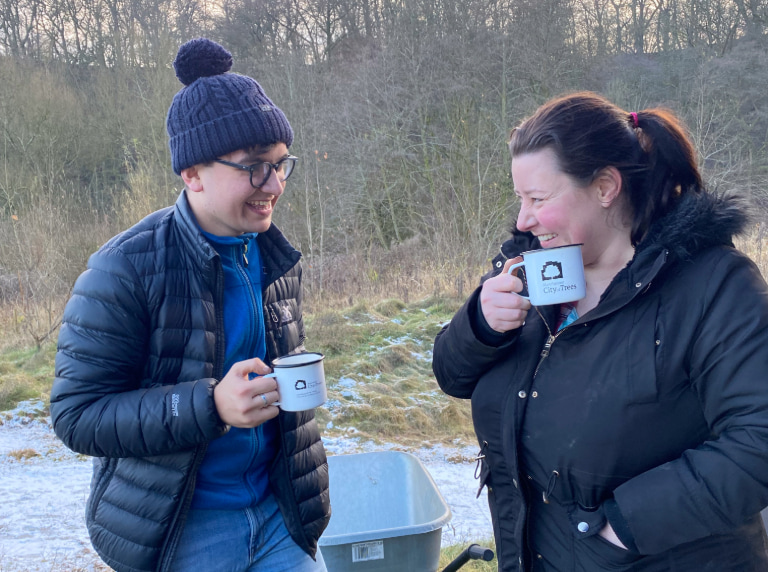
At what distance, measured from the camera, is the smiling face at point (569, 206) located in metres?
1.67

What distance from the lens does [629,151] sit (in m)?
1.69

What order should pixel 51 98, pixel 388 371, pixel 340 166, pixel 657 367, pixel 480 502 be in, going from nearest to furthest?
pixel 657 367
pixel 480 502
pixel 388 371
pixel 340 166
pixel 51 98

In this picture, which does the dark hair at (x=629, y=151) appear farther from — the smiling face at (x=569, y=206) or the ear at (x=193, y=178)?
the ear at (x=193, y=178)

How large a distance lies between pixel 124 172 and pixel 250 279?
64.6ft

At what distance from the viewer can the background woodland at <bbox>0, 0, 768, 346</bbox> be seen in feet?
37.4

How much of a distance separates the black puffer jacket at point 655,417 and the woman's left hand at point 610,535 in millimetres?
16

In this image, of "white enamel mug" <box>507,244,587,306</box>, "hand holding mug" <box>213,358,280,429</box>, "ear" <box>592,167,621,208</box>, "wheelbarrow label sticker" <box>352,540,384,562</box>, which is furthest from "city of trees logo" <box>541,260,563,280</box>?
"wheelbarrow label sticker" <box>352,540,384,562</box>

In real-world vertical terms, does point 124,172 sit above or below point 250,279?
above

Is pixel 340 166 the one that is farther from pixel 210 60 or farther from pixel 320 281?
pixel 210 60

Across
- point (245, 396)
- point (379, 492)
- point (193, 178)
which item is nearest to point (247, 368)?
point (245, 396)

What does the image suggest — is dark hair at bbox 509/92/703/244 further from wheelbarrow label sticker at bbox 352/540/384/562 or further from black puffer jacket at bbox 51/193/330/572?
wheelbarrow label sticker at bbox 352/540/384/562

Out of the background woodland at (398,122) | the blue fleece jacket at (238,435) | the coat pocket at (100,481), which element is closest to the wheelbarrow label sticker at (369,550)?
the blue fleece jacket at (238,435)

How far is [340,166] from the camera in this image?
14438 millimetres

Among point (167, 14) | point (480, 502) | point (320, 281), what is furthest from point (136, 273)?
point (167, 14)
